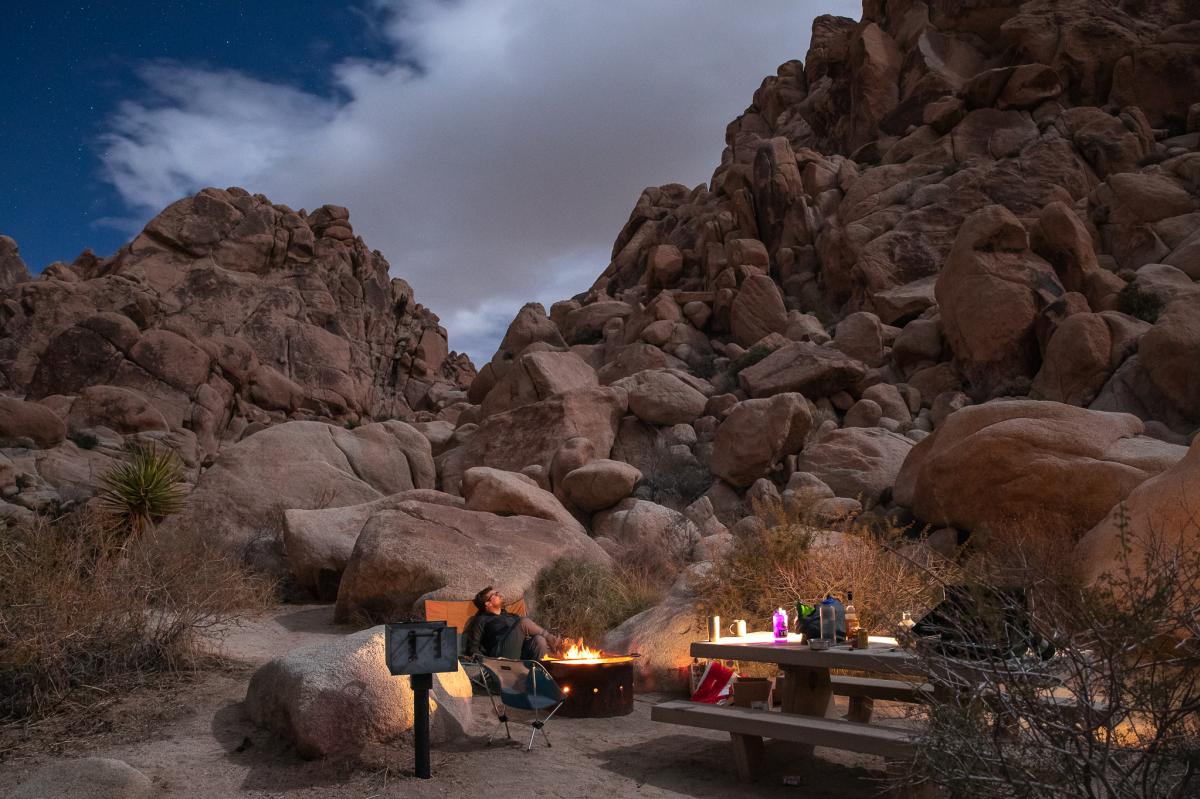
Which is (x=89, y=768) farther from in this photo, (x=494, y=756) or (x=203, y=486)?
(x=203, y=486)

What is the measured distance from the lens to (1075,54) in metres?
38.8

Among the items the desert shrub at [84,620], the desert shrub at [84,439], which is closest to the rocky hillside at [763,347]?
the desert shrub at [84,439]

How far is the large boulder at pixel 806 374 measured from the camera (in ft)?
82.9

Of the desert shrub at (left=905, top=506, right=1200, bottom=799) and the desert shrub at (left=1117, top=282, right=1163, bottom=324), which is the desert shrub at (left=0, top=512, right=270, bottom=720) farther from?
the desert shrub at (left=1117, top=282, right=1163, bottom=324)

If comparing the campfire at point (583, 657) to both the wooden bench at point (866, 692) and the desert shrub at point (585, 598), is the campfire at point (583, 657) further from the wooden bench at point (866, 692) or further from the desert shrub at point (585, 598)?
the wooden bench at point (866, 692)

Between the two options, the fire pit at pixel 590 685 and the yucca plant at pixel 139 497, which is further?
the yucca plant at pixel 139 497

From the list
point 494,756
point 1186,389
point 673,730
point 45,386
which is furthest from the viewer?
point 45,386

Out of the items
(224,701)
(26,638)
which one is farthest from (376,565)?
(26,638)

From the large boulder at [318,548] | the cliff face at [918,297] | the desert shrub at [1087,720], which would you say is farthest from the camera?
the cliff face at [918,297]

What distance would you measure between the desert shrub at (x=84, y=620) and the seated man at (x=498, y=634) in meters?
2.79

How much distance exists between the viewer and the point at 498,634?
30.6 feet

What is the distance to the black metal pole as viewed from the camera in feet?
20.5

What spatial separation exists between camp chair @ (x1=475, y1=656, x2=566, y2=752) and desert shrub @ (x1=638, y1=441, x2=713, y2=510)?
12760 mm

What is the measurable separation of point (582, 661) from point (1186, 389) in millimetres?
15937
